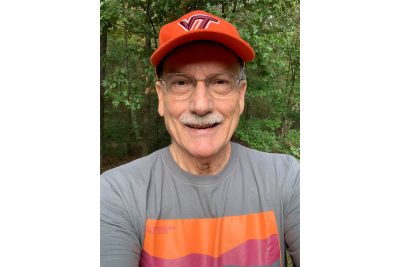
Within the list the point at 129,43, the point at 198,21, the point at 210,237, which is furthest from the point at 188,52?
the point at 210,237

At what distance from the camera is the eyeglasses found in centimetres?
136

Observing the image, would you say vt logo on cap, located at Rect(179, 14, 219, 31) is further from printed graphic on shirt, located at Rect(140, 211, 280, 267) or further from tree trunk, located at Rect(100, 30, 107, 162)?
printed graphic on shirt, located at Rect(140, 211, 280, 267)

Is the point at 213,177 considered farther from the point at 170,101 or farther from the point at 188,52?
the point at 188,52

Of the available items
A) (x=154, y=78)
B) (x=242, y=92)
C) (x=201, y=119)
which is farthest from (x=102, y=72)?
(x=242, y=92)

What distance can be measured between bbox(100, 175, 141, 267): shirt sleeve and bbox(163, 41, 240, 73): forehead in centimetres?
47

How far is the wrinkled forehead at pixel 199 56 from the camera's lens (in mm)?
1369

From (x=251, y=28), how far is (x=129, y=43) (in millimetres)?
447

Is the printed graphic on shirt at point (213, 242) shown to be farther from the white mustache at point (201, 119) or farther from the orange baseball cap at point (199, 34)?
the orange baseball cap at point (199, 34)

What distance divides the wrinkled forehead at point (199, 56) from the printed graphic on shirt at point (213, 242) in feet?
1.67

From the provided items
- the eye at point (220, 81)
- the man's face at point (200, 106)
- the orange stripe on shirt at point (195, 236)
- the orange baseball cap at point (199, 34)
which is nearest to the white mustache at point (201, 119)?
the man's face at point (200, 106)

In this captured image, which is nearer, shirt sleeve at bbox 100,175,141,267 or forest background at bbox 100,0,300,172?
shirt sleeve at bbox 100,175,141,267

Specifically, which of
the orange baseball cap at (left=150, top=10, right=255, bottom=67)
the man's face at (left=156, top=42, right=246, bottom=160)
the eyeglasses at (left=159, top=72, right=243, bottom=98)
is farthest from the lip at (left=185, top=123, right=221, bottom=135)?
the orange baseball cap at (left=150, top=10, right=255, bottom=67)

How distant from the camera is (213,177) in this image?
1.42m

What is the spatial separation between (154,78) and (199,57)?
0.64 feet
